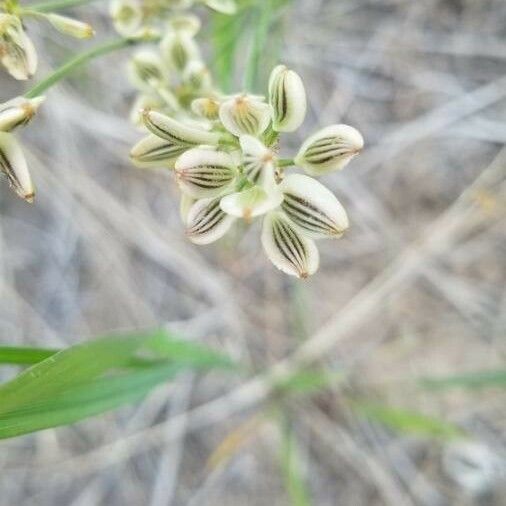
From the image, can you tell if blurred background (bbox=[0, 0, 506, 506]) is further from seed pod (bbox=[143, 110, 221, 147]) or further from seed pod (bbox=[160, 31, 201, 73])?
seed pod (bbox=[143, 110, 221, 147])

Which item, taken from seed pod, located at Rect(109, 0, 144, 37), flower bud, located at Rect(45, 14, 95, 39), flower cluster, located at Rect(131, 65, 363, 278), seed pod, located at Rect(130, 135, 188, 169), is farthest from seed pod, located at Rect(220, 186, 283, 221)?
seed pod, located at Rect(109, 0, 144, 37)

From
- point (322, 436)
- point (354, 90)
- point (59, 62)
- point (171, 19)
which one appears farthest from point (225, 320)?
point (171, 19)

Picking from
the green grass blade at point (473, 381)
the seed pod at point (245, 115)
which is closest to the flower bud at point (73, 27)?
the seed pod at point (245, 115)

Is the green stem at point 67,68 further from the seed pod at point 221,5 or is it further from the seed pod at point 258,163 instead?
the seed pod at point 258,163

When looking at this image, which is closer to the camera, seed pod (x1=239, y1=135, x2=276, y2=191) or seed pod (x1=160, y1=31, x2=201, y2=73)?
seed pod (x1=239, y1=135, x2=276, y2=191)

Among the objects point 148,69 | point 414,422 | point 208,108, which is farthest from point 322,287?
point 208,108

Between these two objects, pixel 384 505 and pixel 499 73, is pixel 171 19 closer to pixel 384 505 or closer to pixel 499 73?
pixel 499 73
